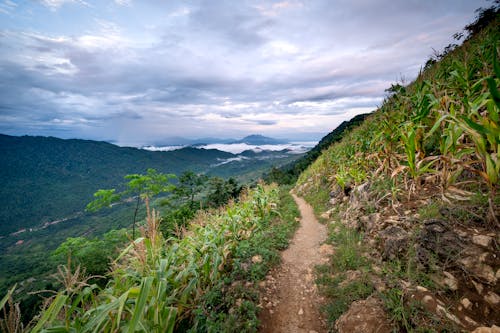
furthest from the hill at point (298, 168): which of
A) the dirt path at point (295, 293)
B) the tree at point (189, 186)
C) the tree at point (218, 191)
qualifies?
the dirt path at point (295, 293)

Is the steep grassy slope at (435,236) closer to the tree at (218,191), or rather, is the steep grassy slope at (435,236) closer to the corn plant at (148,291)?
the corn plant at (148,291)

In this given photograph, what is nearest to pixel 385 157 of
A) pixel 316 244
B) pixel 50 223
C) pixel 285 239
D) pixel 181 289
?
pixel 316 244

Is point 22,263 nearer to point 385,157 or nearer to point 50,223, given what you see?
point 50,223

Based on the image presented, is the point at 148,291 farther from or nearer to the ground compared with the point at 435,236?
nearer to the ground

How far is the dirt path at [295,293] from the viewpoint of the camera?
275cm

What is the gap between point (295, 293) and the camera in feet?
10.9

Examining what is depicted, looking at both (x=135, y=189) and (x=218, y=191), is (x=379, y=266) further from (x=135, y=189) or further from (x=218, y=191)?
(x=218, y=191)

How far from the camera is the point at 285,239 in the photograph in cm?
517

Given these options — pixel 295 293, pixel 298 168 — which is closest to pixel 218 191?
pixel 298 168

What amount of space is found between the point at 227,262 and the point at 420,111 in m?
5.03

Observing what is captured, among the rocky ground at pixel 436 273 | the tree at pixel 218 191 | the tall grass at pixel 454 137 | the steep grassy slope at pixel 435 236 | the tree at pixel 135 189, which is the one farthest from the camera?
the tree at pixel 218 191

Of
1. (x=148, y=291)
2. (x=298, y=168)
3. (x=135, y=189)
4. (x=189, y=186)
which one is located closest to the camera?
(x=148, y=291)

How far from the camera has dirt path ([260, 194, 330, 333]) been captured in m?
2.75

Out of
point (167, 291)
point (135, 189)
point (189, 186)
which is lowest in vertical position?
point (189, 186)
